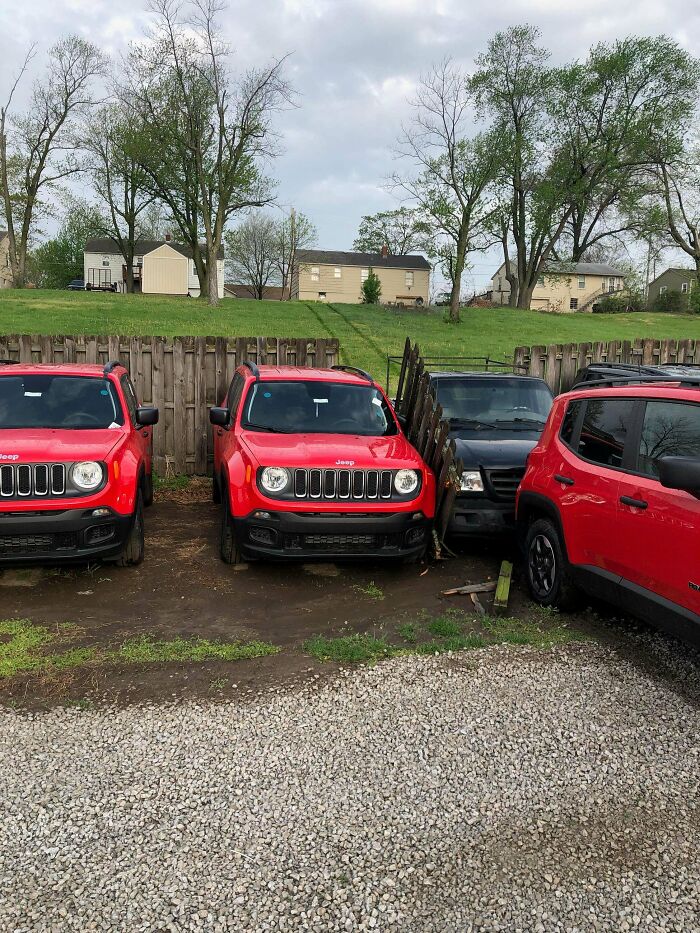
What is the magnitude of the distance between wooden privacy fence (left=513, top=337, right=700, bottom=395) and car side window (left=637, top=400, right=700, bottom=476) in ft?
20.8

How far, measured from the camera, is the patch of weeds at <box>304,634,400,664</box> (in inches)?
174

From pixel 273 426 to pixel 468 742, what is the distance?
3.96 metres

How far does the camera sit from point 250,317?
108ft

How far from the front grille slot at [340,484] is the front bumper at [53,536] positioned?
158cm

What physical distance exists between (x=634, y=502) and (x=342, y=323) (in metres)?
28.7

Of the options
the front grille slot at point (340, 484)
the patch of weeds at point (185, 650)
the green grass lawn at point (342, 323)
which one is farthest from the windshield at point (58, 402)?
the green grass lawn at point (342, 323)

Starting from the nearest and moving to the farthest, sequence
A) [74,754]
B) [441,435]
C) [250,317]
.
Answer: [74,754] < [441,435] < [250,317]

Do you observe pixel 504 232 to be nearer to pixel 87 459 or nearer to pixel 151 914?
pixel 87 459

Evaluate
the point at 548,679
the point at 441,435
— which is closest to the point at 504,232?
Answer: the point at 441,435

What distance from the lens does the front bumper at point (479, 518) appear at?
6.51 meters

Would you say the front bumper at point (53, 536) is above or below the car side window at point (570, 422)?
below

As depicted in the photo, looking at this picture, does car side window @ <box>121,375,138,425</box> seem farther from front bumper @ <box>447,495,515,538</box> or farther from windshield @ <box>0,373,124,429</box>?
front bumper @ <box>447,495,515,538</box>

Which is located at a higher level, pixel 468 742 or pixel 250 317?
pixel 250 317

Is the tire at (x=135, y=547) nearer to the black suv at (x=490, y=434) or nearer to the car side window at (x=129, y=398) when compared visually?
the car side window at (x=129, y=398)
